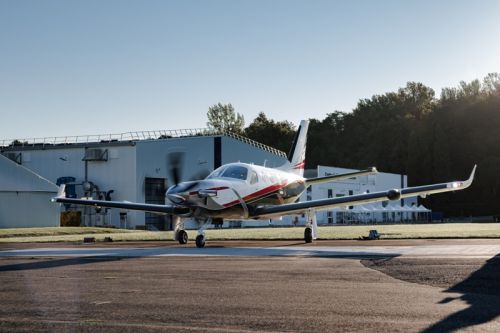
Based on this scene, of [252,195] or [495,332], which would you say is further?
[252,195]

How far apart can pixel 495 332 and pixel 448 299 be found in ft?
8.80

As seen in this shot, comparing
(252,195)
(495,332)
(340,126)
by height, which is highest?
(340,126)

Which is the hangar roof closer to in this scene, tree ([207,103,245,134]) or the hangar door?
the hangar door

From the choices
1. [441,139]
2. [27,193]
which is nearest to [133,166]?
[27,193]

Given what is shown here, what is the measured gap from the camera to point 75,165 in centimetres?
7188

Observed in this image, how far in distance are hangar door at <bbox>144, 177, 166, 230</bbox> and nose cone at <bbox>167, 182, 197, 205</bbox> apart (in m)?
46.4

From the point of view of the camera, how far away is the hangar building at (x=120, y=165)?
68562mm

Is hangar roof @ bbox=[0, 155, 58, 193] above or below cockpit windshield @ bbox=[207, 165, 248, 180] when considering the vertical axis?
above

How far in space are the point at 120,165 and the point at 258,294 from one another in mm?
60430

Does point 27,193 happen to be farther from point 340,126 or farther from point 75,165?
point 340,126

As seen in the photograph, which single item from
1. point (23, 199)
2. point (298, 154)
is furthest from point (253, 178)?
point (23, 199)

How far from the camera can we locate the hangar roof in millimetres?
60531

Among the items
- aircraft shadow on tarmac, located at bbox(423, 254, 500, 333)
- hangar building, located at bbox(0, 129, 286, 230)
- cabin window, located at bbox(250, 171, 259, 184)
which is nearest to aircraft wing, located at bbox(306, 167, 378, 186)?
cabin window, located at bbox(250, 171, 259, 184)

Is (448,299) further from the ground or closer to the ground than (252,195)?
closer to the ground
